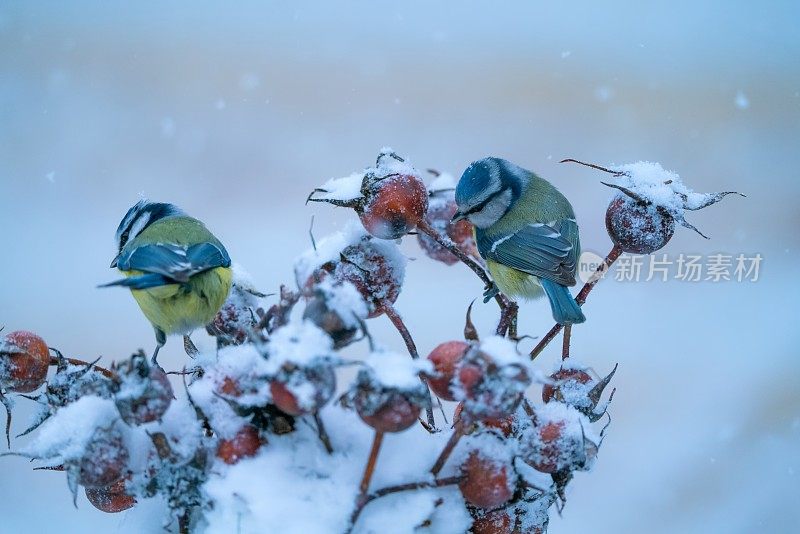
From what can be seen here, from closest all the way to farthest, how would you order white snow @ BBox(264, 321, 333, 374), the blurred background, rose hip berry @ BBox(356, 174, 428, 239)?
white snow @ BBox(264, 321, 333, 374) → rose hip berry @ BBox(356, 174, 428, 239) → the blurred background

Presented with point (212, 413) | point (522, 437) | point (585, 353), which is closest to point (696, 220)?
point (585, 353)

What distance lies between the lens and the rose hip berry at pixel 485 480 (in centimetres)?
42

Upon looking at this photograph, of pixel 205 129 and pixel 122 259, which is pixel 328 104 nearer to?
pixel 205 129

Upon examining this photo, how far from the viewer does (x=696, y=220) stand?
1.56 metres

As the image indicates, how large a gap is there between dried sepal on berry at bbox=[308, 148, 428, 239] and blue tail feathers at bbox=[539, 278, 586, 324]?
0.15 metres

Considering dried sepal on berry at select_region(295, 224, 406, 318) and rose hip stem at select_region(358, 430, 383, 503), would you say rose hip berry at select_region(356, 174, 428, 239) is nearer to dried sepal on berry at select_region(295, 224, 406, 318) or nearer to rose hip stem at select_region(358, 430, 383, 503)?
dried sepal on berry at select_region(295, 224, 406, 318)

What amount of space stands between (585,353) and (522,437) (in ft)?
3.54

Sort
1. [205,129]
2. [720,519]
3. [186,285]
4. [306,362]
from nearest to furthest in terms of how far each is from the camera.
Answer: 1. [306,362]
2. [186,285]
3. [720,519]
4. [205,129]

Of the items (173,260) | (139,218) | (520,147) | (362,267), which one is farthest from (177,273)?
(520,147)

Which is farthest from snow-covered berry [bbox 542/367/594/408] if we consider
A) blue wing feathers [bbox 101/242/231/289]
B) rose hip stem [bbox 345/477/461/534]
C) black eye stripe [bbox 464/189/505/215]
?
blue wing feathers [bbox 101/242/231/289]

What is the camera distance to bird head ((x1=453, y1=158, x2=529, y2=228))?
887 mm

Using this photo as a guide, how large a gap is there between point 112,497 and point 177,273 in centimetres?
38

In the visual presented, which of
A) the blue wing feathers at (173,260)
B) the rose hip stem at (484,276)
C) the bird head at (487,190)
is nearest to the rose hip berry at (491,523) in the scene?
the rose hip stem at (484,276)

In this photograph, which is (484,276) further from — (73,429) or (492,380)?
(73,429)
